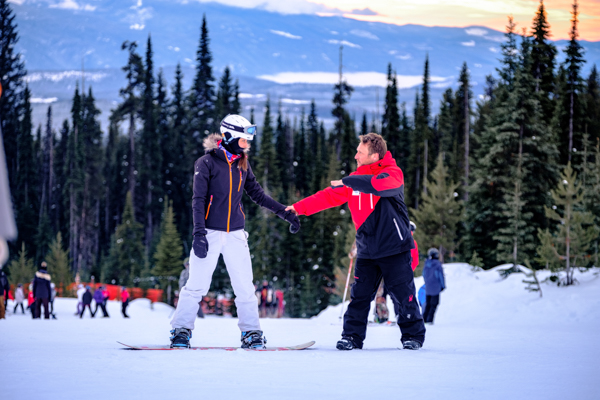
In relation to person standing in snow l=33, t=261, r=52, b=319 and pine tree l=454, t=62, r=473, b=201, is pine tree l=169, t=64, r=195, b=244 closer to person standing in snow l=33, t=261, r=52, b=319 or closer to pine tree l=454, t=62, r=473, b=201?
pine tree l=454, t=62, r=473, b=201

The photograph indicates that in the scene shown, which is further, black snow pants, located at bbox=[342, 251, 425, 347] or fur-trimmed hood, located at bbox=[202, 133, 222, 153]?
fur-trimmed hood, located at bbox=[202, 133, 222, 153]

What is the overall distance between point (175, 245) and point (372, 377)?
4422 cm

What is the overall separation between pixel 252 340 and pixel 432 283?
7716 mm

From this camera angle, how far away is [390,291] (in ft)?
18.5

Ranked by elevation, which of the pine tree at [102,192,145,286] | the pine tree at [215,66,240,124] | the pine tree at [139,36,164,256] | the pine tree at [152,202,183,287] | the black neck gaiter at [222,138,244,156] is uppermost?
the pine tree at [215,66,240,124]

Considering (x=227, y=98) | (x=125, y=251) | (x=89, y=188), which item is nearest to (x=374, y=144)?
(x=125, y=251)

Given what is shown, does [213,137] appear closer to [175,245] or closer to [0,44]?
[175,245]

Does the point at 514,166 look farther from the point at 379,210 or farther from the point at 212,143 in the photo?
the point at 212,143

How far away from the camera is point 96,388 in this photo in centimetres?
323

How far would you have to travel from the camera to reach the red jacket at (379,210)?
17.9 feet

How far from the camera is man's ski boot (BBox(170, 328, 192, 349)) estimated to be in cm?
530

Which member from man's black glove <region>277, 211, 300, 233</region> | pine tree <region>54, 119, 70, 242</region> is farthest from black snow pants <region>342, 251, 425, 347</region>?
pine tree <region>54, 119, 70, 242</region>

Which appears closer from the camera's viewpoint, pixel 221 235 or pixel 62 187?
pixel 221 235

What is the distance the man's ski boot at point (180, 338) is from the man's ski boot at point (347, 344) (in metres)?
1.29
